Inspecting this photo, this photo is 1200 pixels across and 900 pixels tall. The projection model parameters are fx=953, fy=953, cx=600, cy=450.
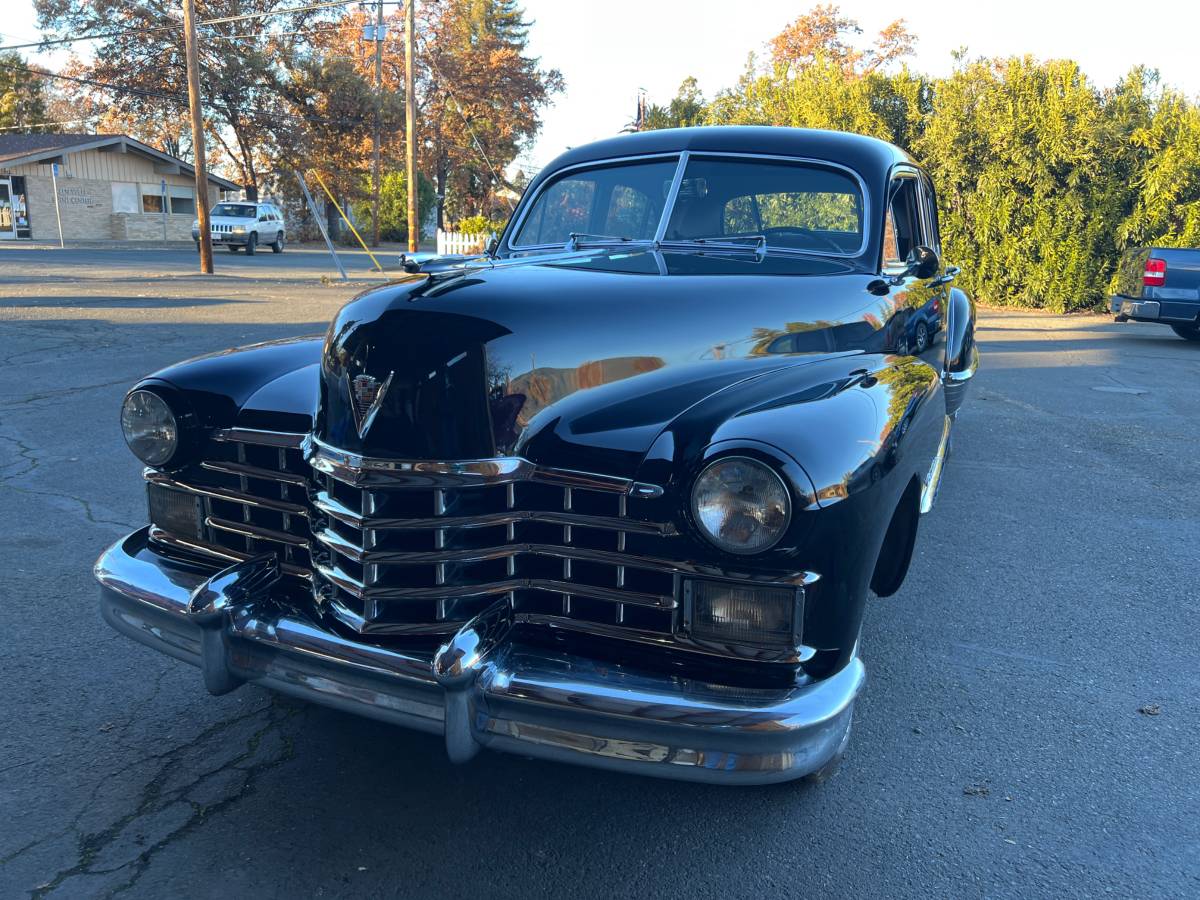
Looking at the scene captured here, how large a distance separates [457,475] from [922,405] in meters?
1.43

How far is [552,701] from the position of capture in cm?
212

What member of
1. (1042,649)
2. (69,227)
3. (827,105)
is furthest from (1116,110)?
(69,227)

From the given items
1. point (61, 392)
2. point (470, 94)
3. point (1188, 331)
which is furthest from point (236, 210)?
point (1188, 331)

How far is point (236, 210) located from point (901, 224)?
105 feet

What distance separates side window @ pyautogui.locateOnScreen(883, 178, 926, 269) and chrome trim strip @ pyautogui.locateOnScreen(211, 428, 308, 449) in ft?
7.48

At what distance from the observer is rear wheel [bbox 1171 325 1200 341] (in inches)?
526

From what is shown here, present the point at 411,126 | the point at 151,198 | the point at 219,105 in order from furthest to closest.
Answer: the point at 219,105, the point at 151,198, the point at 411,126

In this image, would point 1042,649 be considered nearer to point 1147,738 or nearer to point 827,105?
point 1147,738

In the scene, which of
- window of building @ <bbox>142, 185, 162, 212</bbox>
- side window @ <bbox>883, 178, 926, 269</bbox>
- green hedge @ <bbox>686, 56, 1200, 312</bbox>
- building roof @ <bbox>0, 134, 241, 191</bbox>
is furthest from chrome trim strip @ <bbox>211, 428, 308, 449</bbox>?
window of building @ <bbox>142, 185, 162, 212</bbox>

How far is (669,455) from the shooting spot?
225 centimetres

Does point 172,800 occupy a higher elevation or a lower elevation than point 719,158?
lower

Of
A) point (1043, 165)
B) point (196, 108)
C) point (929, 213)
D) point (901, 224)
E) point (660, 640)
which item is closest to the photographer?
point (660, 640)

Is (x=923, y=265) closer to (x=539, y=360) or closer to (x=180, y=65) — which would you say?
(x=539, y=360)

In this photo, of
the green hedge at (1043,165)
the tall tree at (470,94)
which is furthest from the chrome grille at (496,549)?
the tall tree at (470,94)
